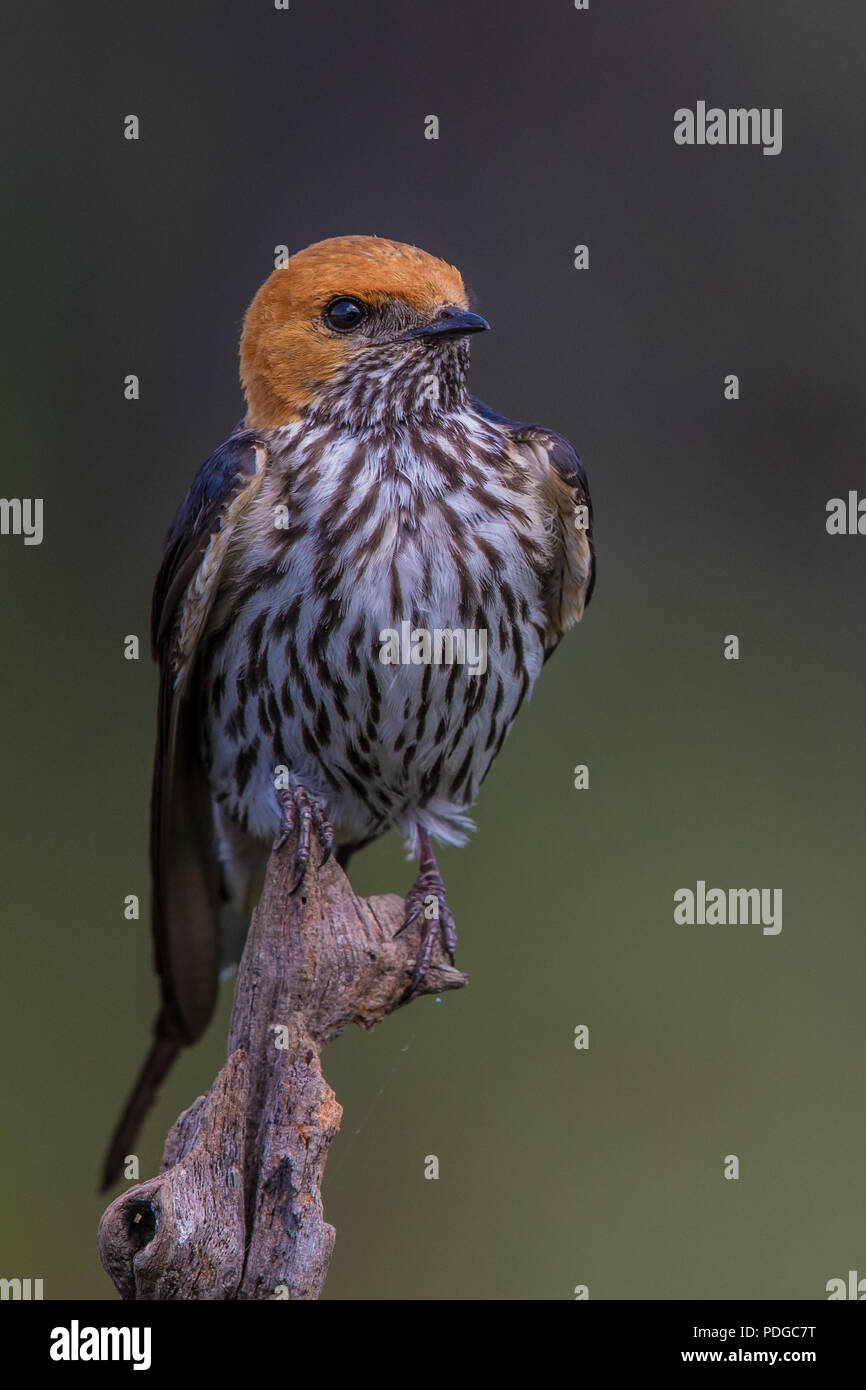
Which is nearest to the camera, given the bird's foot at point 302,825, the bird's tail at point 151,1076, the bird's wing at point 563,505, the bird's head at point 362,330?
the bird's foot at point 302,825

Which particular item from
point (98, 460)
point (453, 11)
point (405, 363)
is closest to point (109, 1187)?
point (405, 363)

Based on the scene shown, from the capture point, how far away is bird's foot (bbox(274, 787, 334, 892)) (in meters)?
4.10

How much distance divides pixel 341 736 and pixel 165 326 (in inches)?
158

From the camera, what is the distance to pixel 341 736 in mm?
4453

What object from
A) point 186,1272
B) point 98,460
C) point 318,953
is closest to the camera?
point 186,1272

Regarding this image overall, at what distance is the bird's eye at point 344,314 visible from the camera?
4.26 m

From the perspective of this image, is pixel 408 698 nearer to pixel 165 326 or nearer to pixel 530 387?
pixel 530 387

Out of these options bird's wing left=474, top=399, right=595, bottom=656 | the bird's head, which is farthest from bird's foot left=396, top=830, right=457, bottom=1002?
the bird's head

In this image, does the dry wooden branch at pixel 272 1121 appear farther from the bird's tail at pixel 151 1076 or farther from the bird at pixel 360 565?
the bird's tail at pixel 151 1076

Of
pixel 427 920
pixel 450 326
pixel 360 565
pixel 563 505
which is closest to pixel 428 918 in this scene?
pixel 427 920

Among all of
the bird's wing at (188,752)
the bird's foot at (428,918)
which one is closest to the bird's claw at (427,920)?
the bird's foot at (428,918)

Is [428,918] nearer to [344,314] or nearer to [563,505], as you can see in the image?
[563,505]

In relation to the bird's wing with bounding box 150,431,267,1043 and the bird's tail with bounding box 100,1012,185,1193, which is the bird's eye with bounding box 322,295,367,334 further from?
the bird's tail with bounding box 100,1012,185,1193

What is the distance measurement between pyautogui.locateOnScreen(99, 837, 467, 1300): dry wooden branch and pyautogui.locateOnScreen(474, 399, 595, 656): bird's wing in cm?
116
